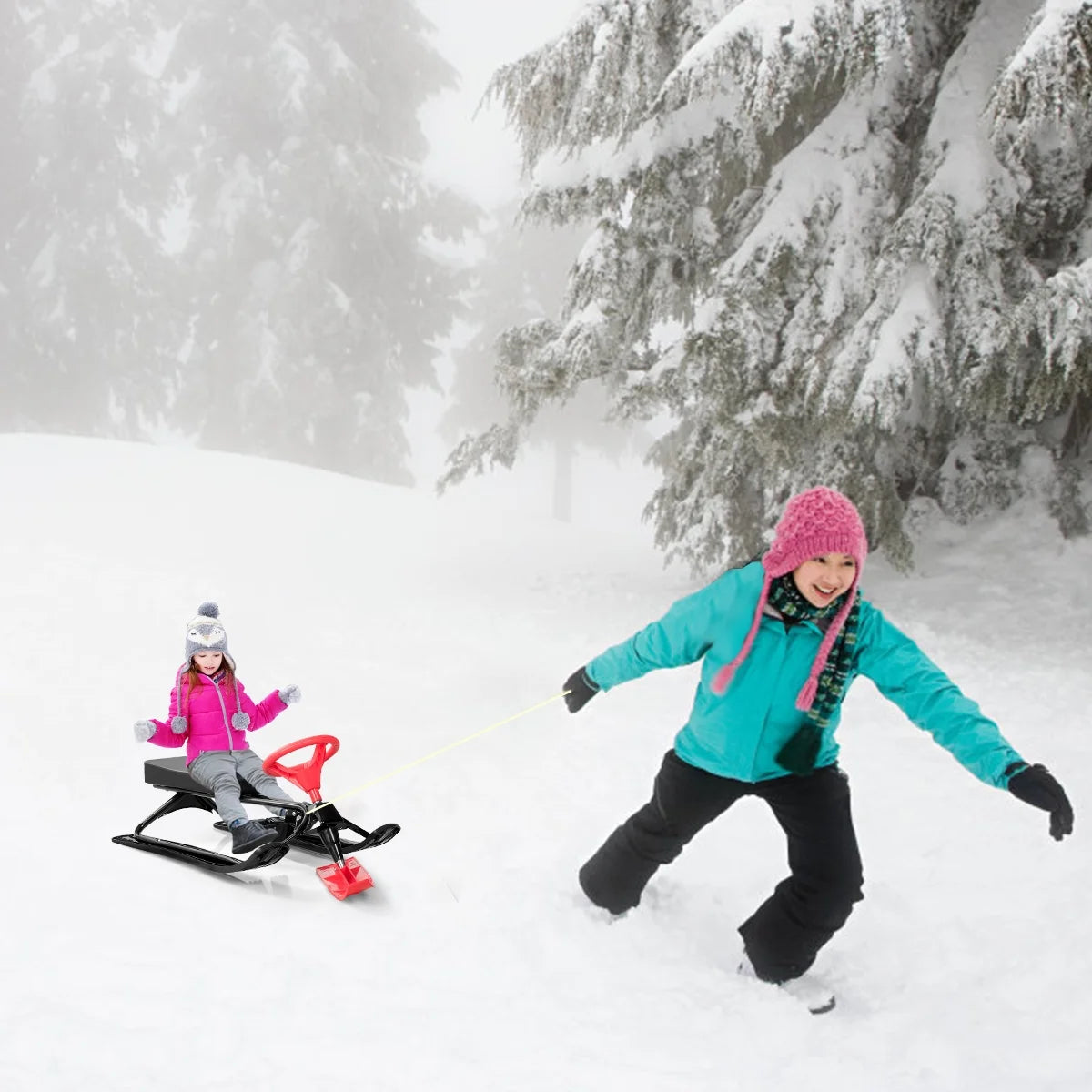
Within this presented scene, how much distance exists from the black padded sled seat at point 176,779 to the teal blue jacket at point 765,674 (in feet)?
6.69

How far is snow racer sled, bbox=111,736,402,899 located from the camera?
3.80 m

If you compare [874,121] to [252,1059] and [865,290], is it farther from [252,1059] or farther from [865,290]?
[252,1059]

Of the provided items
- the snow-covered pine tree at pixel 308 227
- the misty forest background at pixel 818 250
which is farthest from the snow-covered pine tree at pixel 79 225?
the misty forest background at pixel 818 250

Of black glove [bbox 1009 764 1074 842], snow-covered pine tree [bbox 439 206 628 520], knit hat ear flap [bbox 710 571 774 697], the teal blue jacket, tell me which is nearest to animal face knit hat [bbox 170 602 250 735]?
the teal blue jacket

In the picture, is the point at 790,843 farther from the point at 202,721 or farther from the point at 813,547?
the point at 202,721

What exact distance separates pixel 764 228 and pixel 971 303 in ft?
5.18

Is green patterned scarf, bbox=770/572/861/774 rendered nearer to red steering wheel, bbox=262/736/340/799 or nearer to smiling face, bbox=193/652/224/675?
red steering wheel, bbox=262/736/340/799

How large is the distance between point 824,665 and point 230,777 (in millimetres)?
2563

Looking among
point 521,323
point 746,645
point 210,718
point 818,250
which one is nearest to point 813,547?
point 746,645

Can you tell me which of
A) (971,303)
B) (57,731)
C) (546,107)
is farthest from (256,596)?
(971,303)

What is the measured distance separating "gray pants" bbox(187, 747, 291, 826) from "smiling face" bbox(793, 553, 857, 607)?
246 cm

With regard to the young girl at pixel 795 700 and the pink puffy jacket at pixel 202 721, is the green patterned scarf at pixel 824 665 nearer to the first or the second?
the young girl at pixel 795 700

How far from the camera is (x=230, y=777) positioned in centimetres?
416

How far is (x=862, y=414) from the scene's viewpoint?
6598 mm
